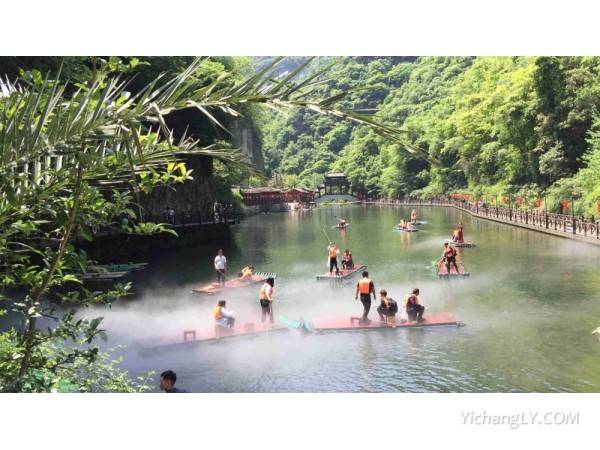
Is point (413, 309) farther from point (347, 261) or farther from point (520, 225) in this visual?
point (520, 225)

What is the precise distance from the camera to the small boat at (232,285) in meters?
8.84

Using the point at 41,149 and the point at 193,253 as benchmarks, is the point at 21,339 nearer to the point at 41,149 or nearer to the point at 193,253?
the point at 41,149

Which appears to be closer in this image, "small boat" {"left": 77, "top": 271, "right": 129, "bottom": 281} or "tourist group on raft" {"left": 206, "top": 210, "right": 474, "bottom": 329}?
"small boat" {"left": 77, "top": 271, "right": 129, "bottom": 281}

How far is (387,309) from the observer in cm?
841

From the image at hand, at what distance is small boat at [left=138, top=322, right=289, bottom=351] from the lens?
25.3 ft

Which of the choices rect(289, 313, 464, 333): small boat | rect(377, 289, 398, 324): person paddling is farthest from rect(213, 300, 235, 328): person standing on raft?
rect(377, 289, 398, 324): person paddling

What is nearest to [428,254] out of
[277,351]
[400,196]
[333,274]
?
[400,196]

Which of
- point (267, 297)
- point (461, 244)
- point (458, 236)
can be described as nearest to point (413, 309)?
point (267, 297)

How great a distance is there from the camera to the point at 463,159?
1309 centimetres

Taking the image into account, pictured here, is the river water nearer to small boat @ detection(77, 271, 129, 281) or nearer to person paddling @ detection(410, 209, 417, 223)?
small boat @ detection(77, 271, 129, 281)

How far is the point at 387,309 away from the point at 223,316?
204 centimetres

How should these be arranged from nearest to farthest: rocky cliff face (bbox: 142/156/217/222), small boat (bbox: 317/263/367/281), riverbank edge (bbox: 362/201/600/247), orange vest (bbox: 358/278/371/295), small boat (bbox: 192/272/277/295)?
1. orange vest (bbox: 358/278/371/295)
2. small boat (bbox: 192/272/277/295)
3. rocky cliff face (bbox: 142/156/217/222)
4. small boat (bbox: 317/263/367/281)
5. riverbank edge (bbox: 362/201/600/247)

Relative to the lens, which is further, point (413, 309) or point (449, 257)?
point (449, 257)

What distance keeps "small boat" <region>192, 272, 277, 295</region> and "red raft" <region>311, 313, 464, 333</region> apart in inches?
39.6
